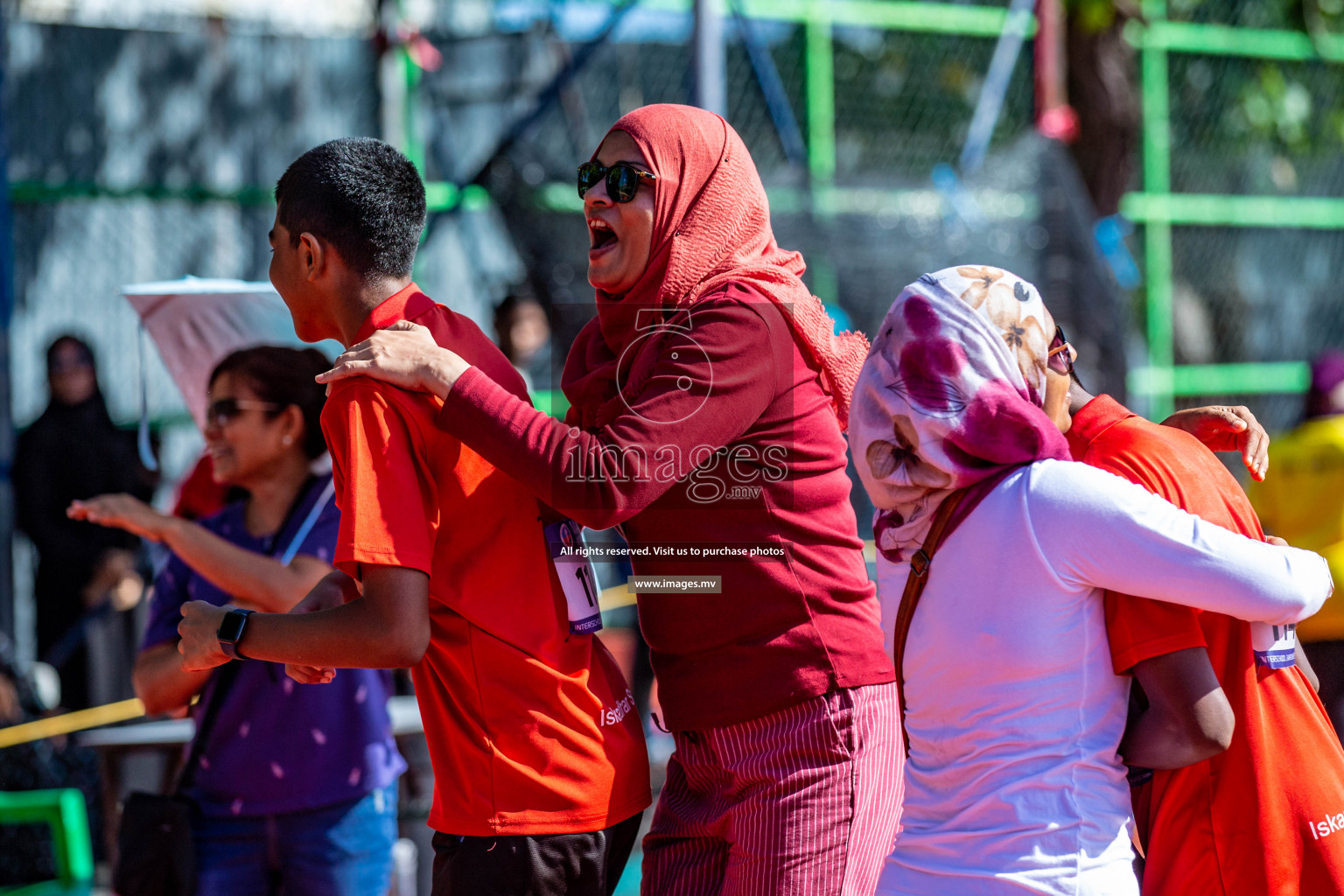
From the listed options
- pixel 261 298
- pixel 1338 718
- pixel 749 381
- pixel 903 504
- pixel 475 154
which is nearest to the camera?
pixel 903 504

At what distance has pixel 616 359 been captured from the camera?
2336 mm

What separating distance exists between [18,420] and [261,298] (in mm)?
4127

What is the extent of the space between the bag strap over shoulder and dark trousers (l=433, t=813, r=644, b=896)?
578mm

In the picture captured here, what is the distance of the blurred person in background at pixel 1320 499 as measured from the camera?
4.65m

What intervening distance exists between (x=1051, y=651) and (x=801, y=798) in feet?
Answer: 1.76

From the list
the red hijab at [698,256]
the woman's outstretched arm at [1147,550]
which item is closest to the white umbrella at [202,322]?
the red hijab at [698,256]

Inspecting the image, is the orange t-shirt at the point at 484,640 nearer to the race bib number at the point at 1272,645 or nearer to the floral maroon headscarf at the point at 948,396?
the floral maroon headscarf at the point at 948,396

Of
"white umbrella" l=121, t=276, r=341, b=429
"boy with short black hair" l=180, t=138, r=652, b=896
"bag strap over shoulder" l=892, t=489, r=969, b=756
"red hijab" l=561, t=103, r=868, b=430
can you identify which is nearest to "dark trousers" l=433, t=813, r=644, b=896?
"boy with short black hair" l=180, t=138, r=652, b=896

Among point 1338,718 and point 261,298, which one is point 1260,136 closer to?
point 1338,718

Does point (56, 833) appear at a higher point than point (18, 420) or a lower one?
lower

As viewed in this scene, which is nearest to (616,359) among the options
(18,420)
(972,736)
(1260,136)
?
(972,736)

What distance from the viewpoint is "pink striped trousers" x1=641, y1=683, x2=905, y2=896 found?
216 cm

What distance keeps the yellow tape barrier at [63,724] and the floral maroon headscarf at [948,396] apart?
12.9ft

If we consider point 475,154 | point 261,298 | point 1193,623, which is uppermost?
point 475,154
